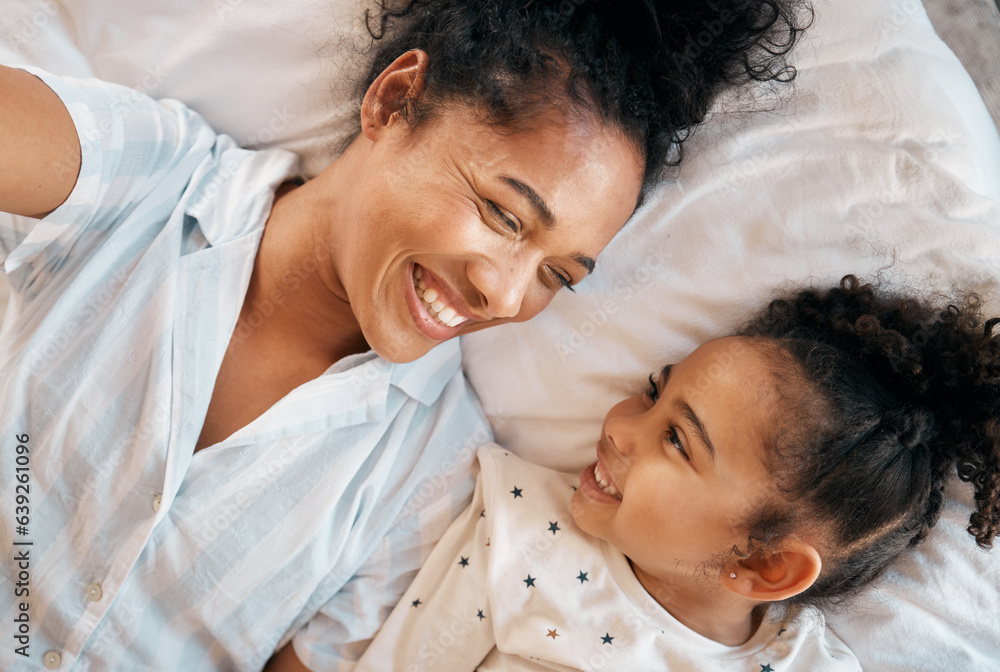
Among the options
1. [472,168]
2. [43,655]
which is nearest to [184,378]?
[43,655]

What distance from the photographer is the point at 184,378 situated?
162 centimetres

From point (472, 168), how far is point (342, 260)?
0.43 meters

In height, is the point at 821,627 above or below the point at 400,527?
below

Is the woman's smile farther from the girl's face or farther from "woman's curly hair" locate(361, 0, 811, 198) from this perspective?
the girl's face

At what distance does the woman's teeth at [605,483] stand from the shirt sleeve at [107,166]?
49.9 inches

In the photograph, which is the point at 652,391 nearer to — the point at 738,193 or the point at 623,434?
the point at 623,434

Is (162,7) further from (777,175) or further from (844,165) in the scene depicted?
(844,165)

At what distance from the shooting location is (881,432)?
152cm

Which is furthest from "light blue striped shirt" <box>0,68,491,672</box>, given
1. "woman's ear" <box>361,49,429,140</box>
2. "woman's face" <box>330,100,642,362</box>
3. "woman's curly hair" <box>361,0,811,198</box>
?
"woman's curly hair" <box>361,0,811,198</box>

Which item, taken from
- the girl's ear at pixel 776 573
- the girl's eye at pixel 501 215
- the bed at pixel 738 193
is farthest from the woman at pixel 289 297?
the girl's ear at pixel 776 573

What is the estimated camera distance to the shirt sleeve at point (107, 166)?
1.56 m

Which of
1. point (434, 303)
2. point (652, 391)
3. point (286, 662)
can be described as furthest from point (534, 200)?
point (286, 662)

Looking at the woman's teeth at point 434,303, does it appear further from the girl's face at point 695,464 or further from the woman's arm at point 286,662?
the woman's arm at point 286,662

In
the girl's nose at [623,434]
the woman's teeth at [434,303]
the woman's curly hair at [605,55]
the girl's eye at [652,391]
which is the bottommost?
the girl's eye at [652,391]
